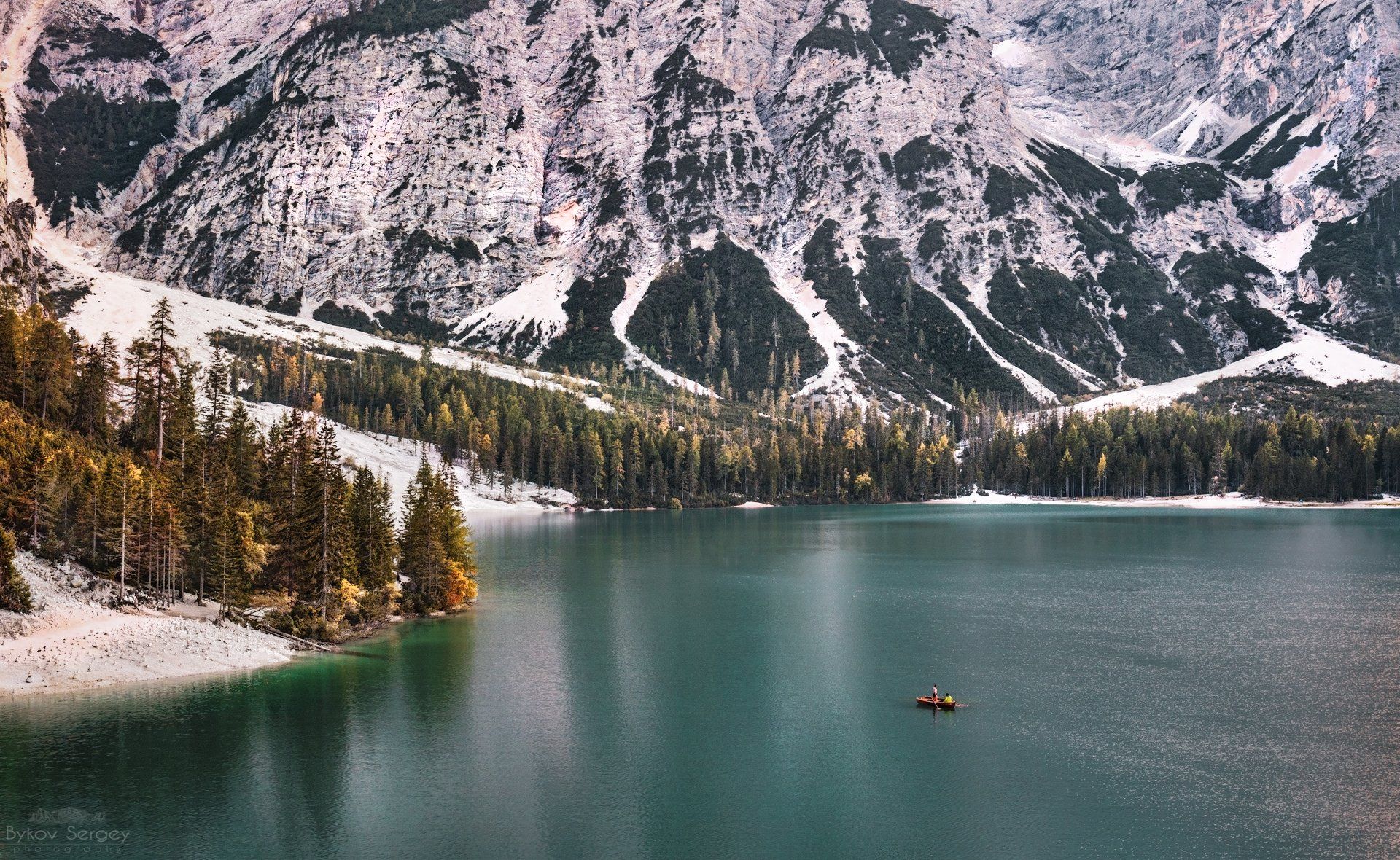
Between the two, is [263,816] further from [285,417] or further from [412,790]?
[285,417]

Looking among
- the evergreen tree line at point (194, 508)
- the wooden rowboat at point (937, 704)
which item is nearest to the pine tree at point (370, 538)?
the evergreen tree line at point (194, 508)

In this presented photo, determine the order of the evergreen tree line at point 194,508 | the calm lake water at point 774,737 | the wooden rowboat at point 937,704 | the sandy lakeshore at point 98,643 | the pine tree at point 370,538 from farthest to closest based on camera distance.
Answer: the pine tree at point 370,538 → the evergreen tree line at point 194,508 → the sandy lakeshore at point 98,643 → the wooden rowboat at point 937,704 → the calm lake water at point 774,737

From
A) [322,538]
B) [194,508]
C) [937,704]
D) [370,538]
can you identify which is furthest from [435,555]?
[937,704]

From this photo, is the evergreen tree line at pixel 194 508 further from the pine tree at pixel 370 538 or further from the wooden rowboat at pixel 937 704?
the wooden rowboat at pixel 937 704

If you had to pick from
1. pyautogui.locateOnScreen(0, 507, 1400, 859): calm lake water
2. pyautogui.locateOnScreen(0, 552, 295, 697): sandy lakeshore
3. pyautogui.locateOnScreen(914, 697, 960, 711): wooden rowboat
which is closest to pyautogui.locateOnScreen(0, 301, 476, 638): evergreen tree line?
pyautogui.locateOnScreen(0, 552, 295, 697): sandy lakeshore

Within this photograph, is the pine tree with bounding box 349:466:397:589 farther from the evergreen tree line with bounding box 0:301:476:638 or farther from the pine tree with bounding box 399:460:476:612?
the pine tree with bounding box 399:460:476:612

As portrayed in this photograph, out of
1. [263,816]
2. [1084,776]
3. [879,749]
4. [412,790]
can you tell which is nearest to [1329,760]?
[1084,776]
